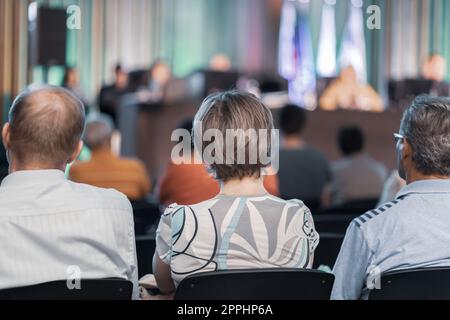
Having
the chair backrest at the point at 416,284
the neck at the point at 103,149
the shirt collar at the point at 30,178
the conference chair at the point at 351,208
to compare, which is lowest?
the conference chair at the point at 351,208

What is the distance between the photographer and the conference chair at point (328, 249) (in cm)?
270

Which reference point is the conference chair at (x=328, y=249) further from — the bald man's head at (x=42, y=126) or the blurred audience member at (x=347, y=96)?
the blurred audience member at (x=347, y=96)

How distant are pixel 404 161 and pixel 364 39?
9.62m

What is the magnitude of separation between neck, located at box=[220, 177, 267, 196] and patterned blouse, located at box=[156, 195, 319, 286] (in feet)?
0.09

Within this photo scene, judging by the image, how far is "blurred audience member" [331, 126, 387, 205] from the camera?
5.00 metres

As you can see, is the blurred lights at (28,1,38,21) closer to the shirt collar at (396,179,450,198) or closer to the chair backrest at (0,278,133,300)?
the shirt collar at (396,179,450,198)

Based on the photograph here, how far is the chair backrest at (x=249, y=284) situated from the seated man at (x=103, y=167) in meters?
2.64

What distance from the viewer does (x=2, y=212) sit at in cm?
189

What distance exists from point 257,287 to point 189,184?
68.0 inches

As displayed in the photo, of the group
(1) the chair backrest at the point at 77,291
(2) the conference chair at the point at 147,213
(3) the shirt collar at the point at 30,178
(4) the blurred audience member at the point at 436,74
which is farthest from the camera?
(4) the blurred audience member at the point at 436,74

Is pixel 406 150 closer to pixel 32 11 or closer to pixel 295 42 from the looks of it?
pixel 32 11

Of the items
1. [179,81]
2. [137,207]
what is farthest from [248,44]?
[137,207]

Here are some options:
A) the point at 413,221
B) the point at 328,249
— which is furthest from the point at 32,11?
the point at 413,221

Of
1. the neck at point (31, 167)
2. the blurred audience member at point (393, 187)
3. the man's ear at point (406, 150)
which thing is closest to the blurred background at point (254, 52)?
the blurred audience member at point (393, 187)
